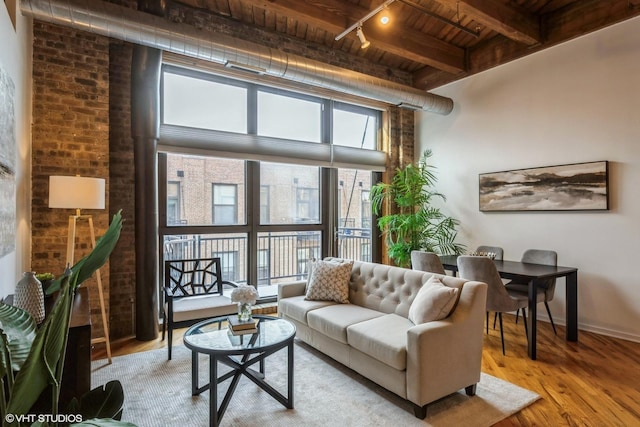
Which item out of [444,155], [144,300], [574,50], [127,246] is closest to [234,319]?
[144,300]

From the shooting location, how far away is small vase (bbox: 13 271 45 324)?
1921mm

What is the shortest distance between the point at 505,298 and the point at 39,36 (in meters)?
4.93

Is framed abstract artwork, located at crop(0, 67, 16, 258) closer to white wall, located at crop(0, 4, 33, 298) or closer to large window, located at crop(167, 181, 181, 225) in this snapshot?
white wall, located at crop(0, 4, 33, 298)

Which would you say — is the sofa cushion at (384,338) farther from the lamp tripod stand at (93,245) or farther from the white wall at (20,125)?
the white wall at (20,125)

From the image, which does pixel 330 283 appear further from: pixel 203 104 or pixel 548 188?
pixel 548 188

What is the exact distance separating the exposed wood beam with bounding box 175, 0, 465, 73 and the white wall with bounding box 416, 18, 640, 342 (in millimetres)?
529

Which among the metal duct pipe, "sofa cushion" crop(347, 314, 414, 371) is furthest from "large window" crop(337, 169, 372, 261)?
"sofa cushion" crop(347, 314, 414, 371)

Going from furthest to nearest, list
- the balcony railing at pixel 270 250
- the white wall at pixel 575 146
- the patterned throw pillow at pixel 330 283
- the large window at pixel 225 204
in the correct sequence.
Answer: the large window at pixel 225 204 < the balcony railing at pixel 270 250 < the white wall at pixel 575 146 < the patterned throw pillow at pixel 330 283

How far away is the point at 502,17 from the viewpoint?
3.92 meters

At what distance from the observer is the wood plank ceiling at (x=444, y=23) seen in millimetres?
3809

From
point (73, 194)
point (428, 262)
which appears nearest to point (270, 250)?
point (428, 262)

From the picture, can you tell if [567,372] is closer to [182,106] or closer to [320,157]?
[320,157]

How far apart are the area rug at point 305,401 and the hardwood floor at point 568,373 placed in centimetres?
16

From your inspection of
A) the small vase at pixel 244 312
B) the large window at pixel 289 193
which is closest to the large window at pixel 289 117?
the large window at pixel 289 193
